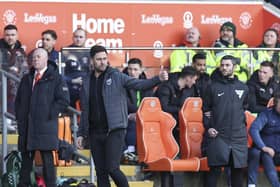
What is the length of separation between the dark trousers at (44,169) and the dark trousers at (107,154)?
0.74m

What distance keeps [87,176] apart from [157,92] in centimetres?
166

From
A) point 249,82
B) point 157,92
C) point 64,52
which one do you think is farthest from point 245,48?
point 64,52

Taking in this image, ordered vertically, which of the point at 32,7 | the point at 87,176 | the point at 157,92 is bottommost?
the point at 87,176

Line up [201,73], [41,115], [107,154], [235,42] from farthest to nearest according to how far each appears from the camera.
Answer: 1. [235,42]
2. [201,73]
3. [41,115]
4. [107,154]

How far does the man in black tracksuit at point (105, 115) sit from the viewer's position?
505 inches

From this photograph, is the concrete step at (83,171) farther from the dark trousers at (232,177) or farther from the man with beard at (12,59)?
the dark trousers at (232,177)

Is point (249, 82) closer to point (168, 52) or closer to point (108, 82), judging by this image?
point (168, 52)

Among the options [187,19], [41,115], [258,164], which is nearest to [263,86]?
[258,164]

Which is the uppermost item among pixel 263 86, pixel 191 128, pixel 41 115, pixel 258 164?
pixel 263 86

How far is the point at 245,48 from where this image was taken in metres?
16.4

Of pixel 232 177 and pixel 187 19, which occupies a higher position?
pixel 187 19

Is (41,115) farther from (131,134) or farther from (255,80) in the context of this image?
(255,80)

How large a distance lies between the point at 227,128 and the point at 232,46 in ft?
11.4

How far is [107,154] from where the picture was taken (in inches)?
506
